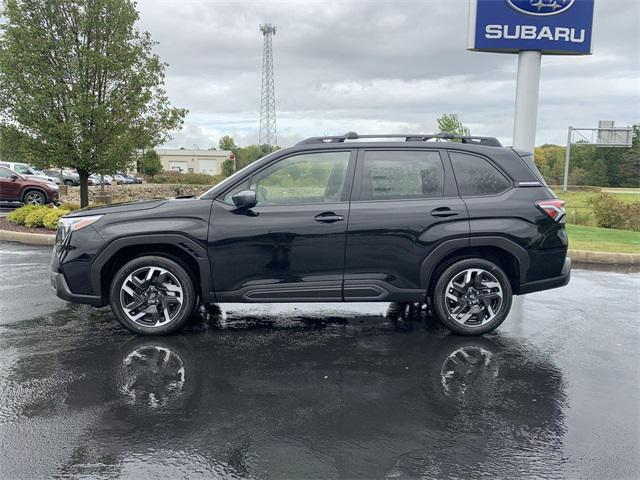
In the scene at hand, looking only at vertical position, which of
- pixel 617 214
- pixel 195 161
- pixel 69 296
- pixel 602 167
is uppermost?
pixel 195 161

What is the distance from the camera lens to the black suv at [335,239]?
201 inches

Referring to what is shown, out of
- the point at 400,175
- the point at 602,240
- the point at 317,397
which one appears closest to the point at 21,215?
the point at 400,175

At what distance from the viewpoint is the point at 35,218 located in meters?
12.4

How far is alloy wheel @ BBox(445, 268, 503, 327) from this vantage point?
17.5 feet

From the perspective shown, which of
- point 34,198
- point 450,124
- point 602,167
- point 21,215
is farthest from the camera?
point 602,167

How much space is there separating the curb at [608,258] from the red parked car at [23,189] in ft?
53.6

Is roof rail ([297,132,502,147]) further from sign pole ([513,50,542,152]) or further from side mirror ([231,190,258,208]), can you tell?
sign pole ([513,50,542,152])

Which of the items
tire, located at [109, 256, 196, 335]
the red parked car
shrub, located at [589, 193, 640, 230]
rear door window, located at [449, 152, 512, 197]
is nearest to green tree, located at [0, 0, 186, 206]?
the red parked car

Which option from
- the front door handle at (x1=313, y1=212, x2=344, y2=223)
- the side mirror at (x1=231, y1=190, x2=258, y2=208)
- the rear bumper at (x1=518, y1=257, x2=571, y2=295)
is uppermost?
the side mirror at (x1=231, y1=190, x2=258, y2=208)

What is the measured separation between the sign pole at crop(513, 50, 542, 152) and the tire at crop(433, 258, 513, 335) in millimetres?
8068

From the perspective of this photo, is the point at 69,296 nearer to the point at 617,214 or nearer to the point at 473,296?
the point at 473,296

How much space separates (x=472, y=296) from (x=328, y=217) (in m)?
1.64

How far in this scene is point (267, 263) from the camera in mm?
5133

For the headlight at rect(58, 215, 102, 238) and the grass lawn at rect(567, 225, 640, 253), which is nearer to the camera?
the headlight at rect(58, 215, 102, 238)
